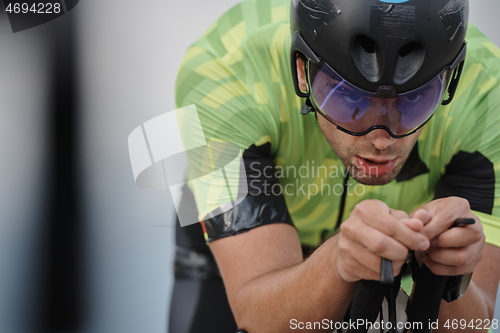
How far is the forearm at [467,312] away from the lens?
99cm

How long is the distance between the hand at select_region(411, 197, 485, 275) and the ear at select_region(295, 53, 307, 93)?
17.7 inches

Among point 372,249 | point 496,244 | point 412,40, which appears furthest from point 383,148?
point 372,249

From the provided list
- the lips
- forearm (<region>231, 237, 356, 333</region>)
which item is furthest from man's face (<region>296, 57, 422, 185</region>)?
forearm (<region>231, 237, 356, 333</region>)

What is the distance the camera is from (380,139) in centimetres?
109

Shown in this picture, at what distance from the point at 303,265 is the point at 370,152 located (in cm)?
27

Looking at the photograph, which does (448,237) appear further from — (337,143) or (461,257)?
(337,143)

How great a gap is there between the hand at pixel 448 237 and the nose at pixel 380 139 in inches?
12.6

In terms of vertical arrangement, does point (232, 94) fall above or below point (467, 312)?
above

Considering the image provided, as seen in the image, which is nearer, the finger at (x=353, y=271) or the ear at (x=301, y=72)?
the finger at (x=353, y=271)

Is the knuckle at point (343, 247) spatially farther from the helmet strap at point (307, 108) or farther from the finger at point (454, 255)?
the helmet strap at point (307, 108)

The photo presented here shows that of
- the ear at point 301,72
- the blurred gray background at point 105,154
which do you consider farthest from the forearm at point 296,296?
the blurred gray background at point 105,154

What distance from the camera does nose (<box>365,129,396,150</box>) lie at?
3.55 feet

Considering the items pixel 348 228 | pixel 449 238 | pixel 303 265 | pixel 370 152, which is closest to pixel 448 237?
pixel 449 238

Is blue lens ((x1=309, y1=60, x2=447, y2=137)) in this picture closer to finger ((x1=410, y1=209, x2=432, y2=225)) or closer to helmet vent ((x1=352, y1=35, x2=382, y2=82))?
helmet vent ((x1=352, y1=35, x2=382, y2=82))
